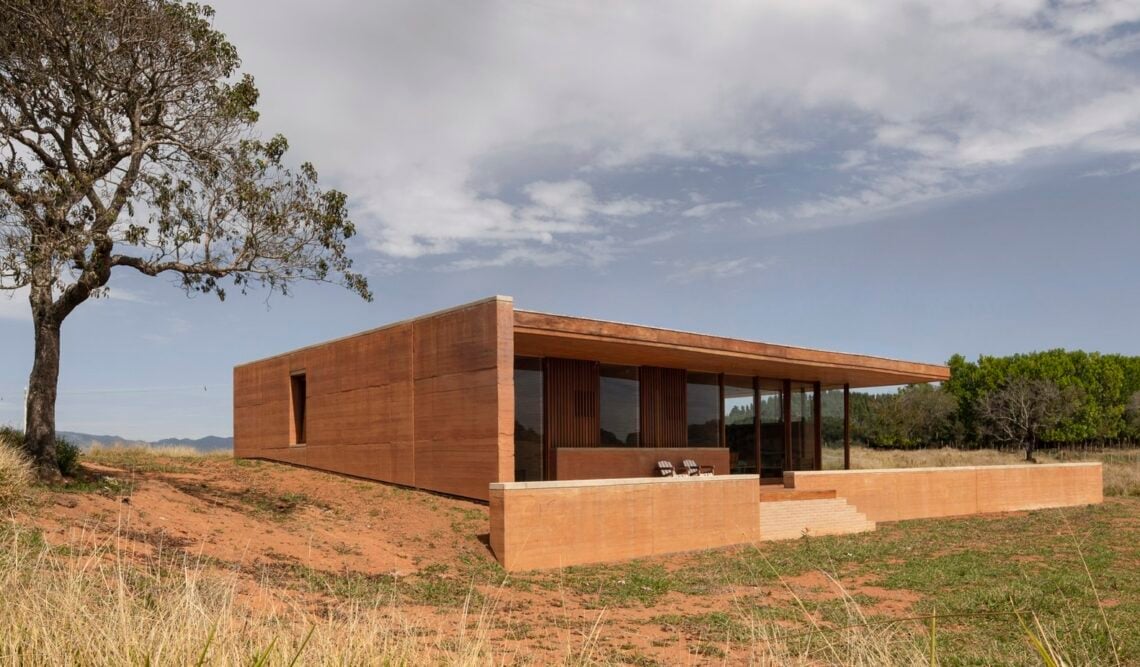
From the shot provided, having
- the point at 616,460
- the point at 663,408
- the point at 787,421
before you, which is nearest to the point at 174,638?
the point at 616,460

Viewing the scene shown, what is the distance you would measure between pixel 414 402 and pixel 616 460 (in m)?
4.84

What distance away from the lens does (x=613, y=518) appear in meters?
13.6

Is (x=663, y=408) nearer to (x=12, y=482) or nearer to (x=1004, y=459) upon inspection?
(x=12, y=482)

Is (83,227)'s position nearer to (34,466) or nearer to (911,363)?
Answer: (34,466)

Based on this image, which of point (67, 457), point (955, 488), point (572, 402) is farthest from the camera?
point (955, 488)

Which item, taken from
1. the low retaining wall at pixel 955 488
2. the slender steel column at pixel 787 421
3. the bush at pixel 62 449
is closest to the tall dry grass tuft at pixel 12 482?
the bush at pixel 62 449

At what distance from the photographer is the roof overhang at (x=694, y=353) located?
50.6 feet

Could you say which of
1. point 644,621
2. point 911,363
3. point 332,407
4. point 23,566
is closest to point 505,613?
point 644,621

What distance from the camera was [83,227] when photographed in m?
13.9

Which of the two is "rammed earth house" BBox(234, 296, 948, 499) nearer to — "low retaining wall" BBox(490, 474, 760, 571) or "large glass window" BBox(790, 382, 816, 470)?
"large glass window" BBox(790, 382, 816, 470)

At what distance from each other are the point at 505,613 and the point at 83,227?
936cm

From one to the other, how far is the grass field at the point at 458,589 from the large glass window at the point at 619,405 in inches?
195

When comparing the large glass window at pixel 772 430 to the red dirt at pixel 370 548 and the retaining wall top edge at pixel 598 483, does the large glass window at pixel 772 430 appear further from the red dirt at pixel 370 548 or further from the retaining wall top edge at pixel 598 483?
the red dirt at pixel 370 548

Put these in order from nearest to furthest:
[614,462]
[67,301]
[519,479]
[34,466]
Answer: [34,466] → [67,301] → [519,479] → [614,462]
